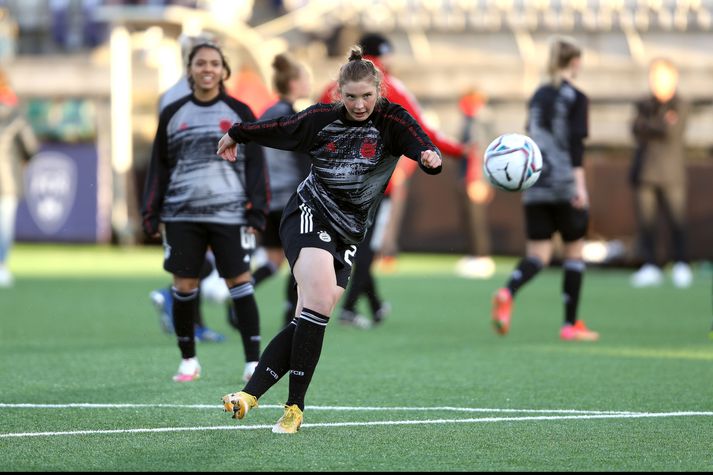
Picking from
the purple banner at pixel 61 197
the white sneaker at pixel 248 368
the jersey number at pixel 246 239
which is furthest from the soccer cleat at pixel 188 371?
the purple banner at pixel 61 197

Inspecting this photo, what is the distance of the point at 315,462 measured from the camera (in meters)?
5.51

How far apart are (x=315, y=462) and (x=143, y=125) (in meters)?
19.7

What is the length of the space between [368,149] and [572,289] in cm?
448

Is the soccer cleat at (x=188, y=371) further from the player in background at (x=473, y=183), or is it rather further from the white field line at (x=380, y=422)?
the player in background at (x=473, y=183)

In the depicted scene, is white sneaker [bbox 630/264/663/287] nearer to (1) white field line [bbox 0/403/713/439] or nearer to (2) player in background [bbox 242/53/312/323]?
(2) player in background [bbox 242/53/312/323]

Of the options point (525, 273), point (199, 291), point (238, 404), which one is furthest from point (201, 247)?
point (525, 273)

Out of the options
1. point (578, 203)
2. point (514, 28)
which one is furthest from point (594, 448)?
point (514, 28)

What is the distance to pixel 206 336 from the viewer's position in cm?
1028

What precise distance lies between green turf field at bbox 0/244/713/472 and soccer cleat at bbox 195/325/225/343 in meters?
0.26

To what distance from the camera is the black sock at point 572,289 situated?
1051 centimetres

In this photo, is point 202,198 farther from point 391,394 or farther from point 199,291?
point 391,394

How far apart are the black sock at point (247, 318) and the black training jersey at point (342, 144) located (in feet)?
5.63

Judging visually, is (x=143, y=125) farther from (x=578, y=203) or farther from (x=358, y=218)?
(x=358, y=218)

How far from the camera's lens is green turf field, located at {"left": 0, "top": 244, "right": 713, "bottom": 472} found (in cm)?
565
